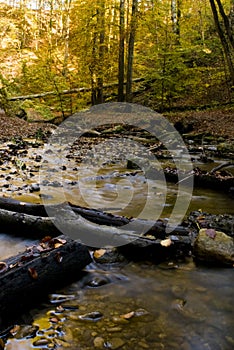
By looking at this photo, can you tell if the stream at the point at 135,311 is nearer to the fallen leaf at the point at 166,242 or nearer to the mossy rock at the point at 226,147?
the fallen leaf at the point at 166,242

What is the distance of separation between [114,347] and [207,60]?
23092 millimetres

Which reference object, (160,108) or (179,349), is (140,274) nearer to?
(179,349)

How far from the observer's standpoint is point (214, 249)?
3.19 m

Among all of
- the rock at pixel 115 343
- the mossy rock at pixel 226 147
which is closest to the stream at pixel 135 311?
the rock at pixel 115 343

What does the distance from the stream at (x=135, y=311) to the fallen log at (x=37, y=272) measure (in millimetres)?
89

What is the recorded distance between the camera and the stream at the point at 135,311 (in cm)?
215

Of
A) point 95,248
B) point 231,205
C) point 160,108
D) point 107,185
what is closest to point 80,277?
point 95,248

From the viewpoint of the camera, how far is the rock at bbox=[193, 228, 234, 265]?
317cm

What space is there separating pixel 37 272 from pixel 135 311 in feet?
2.70

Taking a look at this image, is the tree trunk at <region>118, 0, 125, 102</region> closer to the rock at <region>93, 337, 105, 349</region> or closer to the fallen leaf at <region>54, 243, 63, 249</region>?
the fallen leaf at <region>54, 243, 63, 249</region>

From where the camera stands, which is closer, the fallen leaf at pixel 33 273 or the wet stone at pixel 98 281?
the fallen leaf at pixel 33 273

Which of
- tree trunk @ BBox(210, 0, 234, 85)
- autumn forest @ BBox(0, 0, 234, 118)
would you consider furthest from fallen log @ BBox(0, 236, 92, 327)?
autumn forest @ BBox(0, 0, 234, 118)

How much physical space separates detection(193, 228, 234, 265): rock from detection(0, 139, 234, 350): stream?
0.39 feet

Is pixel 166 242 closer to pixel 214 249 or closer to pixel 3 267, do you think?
pixel 214 249
